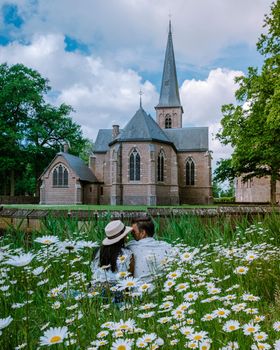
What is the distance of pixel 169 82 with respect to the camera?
169 ft

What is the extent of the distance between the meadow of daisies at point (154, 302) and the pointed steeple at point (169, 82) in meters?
47.5

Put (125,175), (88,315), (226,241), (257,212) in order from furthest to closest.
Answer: (125,175) < (257,212) < (226,241) < (88,315)

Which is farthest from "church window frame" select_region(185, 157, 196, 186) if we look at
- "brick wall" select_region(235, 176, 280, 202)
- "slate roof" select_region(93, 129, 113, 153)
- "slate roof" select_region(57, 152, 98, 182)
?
"slate roof" select_region(57, 152, 98, 182)

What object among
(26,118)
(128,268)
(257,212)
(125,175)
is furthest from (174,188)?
(128,268)

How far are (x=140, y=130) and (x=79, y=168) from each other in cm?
924

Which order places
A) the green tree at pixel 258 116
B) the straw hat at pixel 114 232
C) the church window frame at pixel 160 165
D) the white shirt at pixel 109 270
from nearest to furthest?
1. the white shirt at pixel 109 270
2. the straw hat at pixel 114 232
3. the green tree at pixel 258 116
4. the church window frame at pixel 160 165

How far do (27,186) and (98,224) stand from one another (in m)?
41.0

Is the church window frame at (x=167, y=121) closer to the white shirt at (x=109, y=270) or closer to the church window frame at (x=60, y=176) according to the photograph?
the church window frame at (x=60, y=176)

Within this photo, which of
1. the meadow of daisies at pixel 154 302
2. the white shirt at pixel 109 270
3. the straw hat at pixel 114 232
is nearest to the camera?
the meadow of daisies at pixel 154 302

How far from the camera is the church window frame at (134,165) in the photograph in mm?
36062

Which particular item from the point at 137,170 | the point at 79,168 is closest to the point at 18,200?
the point at 79,168

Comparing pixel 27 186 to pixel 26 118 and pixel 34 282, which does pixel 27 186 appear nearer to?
pixel 26 118

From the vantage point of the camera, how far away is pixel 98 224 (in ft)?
17.9

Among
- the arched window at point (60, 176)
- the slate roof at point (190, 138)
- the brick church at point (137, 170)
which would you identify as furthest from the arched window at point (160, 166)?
the arched window at point (60, 176)
